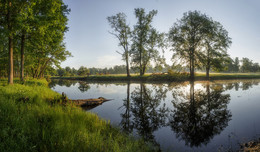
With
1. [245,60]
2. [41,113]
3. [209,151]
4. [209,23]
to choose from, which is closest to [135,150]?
[209,151]

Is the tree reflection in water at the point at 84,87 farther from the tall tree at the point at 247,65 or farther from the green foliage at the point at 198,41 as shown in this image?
the tall tree at the point at 247,65

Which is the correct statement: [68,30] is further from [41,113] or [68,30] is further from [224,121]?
[224,121]

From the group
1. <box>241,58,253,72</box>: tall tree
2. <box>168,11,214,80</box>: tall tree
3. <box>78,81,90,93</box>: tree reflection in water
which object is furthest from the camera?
<box>241,58,253,72</box>: tall tree

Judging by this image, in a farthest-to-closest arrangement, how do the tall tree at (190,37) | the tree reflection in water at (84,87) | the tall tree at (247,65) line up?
1. the tall tree at (247,65)
2. the tall tree at (190,37)
3. the tree reflection in water at (84,87)

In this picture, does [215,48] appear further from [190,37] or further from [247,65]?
[247,65]

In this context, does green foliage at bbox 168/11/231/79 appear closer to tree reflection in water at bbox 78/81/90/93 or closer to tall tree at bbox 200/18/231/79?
tall tree at bbox 200/18/231/79

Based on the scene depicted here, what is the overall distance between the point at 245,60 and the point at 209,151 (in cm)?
16364

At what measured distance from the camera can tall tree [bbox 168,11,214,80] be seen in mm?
36500

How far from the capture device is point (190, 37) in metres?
38.1

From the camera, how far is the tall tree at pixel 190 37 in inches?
1437

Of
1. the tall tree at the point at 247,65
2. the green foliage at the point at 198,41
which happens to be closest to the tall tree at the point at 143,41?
the green foliage at the point at 198,41

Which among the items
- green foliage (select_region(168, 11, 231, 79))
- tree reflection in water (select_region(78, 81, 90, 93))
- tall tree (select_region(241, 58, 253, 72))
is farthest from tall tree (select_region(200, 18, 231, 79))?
tall tree (select_region(241, 58, 253, 72))

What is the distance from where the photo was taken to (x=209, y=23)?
118 feet

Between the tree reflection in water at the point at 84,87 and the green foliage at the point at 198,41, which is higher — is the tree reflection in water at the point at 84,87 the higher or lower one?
the lower one
